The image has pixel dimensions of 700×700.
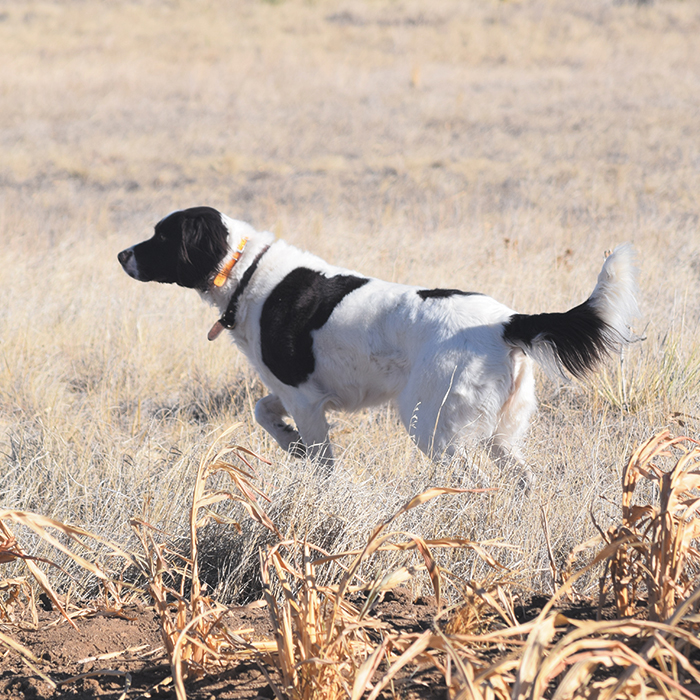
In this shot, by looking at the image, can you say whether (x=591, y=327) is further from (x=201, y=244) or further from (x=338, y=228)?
(x=338, y=228)

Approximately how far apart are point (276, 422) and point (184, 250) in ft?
3.51

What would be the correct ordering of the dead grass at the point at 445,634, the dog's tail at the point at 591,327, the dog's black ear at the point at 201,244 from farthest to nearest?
the dog's black ear at the point at 201,244 < the dog's tail at the point at 591,327 < the dead grass at the point at 445,634

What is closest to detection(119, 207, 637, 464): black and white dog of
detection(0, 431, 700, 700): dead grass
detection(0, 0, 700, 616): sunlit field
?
detection(0, 0, 700, 616): sunlit field

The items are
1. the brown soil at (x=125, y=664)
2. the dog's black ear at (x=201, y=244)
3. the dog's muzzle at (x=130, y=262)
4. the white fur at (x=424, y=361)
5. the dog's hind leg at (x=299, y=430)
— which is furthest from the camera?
the dog's muzzle at (x=130, y=262)

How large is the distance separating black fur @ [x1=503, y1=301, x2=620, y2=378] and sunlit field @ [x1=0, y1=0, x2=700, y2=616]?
0.21m

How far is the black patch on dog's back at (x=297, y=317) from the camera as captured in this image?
3.80m

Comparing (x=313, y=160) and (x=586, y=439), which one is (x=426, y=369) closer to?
(x=586, y=439)

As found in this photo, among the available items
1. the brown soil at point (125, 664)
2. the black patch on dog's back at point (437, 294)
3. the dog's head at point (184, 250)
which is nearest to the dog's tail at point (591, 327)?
the black patch on dog's back at point (437, 294)

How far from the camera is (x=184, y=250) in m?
4.11

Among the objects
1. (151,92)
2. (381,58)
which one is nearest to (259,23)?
(381,58)

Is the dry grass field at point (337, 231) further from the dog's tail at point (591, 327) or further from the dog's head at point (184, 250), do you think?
the dog's head at point (184, 250)

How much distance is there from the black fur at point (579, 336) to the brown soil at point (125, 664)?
1.39 meters

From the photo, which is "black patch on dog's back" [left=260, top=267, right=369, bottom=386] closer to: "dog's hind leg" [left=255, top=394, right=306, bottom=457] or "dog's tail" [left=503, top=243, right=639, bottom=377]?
"dog's hind leg" [left=255, top=394, right=306, bottom=457]

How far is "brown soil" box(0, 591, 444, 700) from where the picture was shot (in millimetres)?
1710
